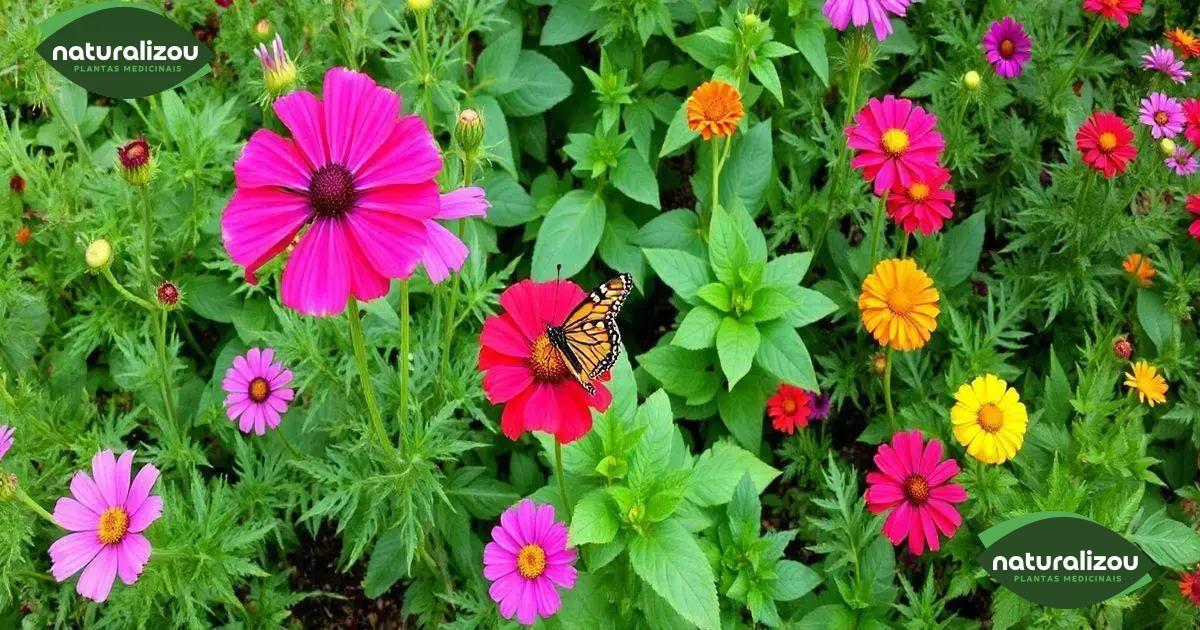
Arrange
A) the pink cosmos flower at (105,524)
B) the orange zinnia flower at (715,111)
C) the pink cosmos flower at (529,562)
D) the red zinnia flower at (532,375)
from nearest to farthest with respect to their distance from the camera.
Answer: the red zinnia flower at (532,375) < the pink cosmos flower at (105,524) < the pink cosmos flower at (529,562) < the orange zinnia flower at (715,111)

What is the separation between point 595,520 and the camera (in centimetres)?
141

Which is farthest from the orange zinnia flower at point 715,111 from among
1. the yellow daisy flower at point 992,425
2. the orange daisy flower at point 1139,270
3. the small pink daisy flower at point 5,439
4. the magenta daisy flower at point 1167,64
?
the small pink daisy flower at point 5,439

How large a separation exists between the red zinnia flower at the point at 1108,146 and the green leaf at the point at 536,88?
4.06ft

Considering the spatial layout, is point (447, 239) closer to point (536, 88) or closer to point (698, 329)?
point (698, 329)

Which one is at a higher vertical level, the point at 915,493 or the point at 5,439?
the point at 5,439

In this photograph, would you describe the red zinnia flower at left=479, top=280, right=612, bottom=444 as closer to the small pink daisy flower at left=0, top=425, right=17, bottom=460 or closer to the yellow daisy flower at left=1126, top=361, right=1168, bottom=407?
the small pink daisy flower at left=0, top=425, right=17, bottom=460

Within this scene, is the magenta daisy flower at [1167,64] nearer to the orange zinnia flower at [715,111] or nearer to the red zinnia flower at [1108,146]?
the red zinnia flower at [1108,146]

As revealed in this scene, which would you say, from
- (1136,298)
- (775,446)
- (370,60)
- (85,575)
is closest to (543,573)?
(85,575)

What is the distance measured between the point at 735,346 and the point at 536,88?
92 centimetres

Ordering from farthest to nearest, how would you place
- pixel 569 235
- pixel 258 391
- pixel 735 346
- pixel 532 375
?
pixel 569 235 < pixel 735 346 < pixel 258 391 < pixel 532 375

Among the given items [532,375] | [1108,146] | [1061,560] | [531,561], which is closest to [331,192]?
[532,375]

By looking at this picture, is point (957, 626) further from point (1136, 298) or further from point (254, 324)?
point (254, 324)

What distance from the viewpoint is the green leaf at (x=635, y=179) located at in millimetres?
2131

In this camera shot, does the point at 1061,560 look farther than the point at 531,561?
Yes
